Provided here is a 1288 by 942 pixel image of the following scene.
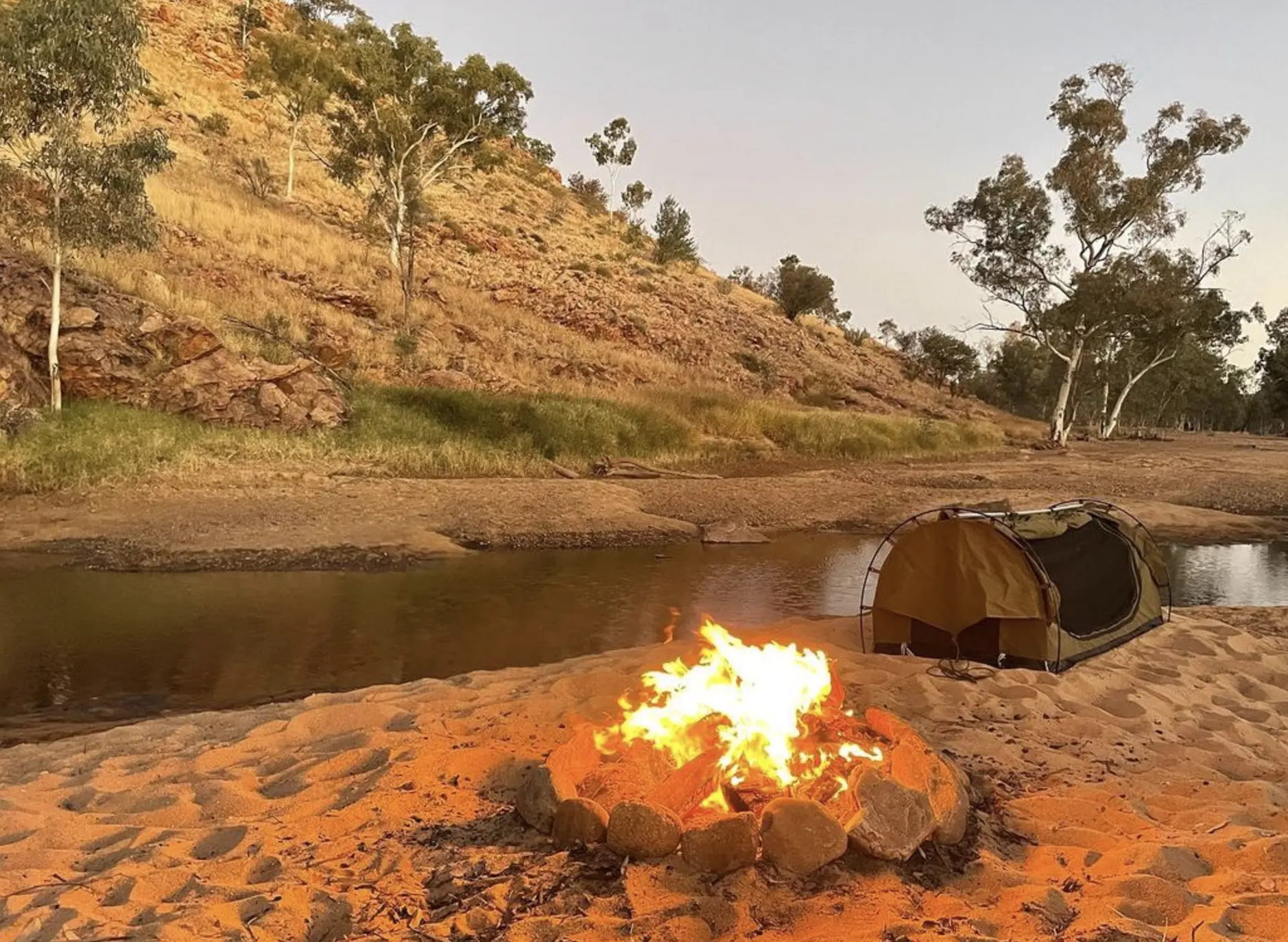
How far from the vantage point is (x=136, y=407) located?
Answer: 21.5 m

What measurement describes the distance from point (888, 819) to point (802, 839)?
607 millimetres

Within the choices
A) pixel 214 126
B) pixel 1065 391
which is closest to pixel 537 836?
pixel 1065 391

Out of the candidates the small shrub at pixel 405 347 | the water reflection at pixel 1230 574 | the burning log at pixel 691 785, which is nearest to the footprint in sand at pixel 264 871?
the burning log at pixel 691 785

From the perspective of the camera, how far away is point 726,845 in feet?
15.7

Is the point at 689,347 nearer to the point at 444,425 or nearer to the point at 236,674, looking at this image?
the point at 444,425

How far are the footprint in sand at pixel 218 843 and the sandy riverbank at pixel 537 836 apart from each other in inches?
0.7

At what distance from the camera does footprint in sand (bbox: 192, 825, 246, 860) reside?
5090 millimetres

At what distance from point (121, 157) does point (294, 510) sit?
33.2ft

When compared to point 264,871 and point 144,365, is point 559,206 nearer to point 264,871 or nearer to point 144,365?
point 144,365

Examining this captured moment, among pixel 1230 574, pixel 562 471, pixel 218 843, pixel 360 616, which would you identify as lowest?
pixel 360 616

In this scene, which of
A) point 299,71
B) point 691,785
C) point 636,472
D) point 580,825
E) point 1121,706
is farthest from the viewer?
point 299,71

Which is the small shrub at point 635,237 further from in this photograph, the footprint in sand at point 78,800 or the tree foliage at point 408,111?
the footprint in sand at point 78,800

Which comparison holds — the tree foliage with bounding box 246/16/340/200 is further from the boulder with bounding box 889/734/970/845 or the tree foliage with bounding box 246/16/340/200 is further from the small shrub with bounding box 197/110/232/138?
the boulder with bounding box 889/734/970/845

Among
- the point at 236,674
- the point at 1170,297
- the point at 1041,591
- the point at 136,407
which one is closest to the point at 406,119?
Answer: the point at 136,407
